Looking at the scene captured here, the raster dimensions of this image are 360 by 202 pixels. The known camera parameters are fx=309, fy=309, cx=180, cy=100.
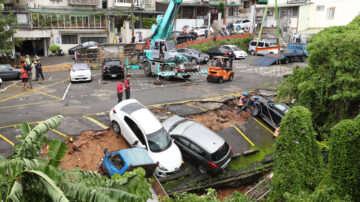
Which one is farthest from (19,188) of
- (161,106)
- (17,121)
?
(161,106)

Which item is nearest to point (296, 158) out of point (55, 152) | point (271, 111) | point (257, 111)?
point (55, 152)

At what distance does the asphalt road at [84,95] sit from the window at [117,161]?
125 inches

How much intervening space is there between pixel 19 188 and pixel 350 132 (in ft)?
24.1

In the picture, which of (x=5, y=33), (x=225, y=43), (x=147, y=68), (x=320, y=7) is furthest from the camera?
(x=225, y=43)

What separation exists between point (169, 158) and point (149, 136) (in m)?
1.17

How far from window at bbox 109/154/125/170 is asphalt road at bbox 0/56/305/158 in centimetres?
318

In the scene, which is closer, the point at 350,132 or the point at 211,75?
the point at 350,132

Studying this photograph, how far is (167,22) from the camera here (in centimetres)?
2716

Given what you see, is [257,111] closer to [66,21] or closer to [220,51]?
[220,51]

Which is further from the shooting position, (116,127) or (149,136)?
(116,127)

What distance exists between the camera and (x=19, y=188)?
14.7 ft

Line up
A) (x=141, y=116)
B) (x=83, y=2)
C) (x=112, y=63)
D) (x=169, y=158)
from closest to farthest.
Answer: (x=169, y=158) → (x=141, y=116) → (x=112, y=63) → (x=83, y=2)

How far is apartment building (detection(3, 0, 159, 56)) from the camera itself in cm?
3706

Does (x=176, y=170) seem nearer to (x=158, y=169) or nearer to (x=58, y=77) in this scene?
(x=158, y=169)
